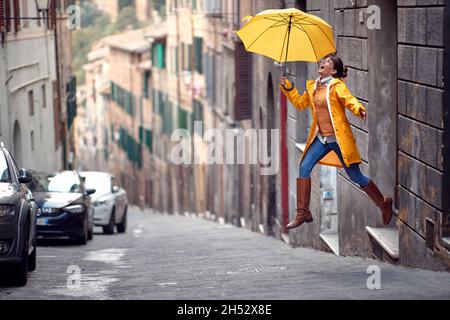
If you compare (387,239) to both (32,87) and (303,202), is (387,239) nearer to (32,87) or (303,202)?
(303,202)

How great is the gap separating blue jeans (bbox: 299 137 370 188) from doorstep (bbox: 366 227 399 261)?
82 cm

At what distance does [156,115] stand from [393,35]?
4751cm

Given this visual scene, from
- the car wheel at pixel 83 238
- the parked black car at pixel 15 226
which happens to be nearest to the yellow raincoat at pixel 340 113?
the parked black car at pixel 15 226

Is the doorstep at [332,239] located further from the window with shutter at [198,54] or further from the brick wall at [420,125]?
the window with shutter at [198,54]

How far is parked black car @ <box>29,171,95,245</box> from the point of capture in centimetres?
2148

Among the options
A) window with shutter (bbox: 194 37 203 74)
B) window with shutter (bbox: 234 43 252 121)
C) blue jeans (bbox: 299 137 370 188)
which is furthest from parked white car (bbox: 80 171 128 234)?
blue jeans (bbox: 299 137 370 188)

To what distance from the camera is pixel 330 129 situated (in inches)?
494

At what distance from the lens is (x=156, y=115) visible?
61156 millimetres

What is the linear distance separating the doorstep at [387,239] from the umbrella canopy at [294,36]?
2112mm

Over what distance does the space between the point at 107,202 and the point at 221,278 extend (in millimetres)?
17315

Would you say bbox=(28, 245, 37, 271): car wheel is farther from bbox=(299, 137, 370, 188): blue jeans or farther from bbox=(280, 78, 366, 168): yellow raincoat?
bbox=(280, 78, 366, 168): yellow raincoat

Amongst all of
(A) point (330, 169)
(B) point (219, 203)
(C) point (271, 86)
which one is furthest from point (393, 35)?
→ (B) point (219, 203)

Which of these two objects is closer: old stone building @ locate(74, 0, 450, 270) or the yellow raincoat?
old stone building @ locate(74, 0, 450, 270)
